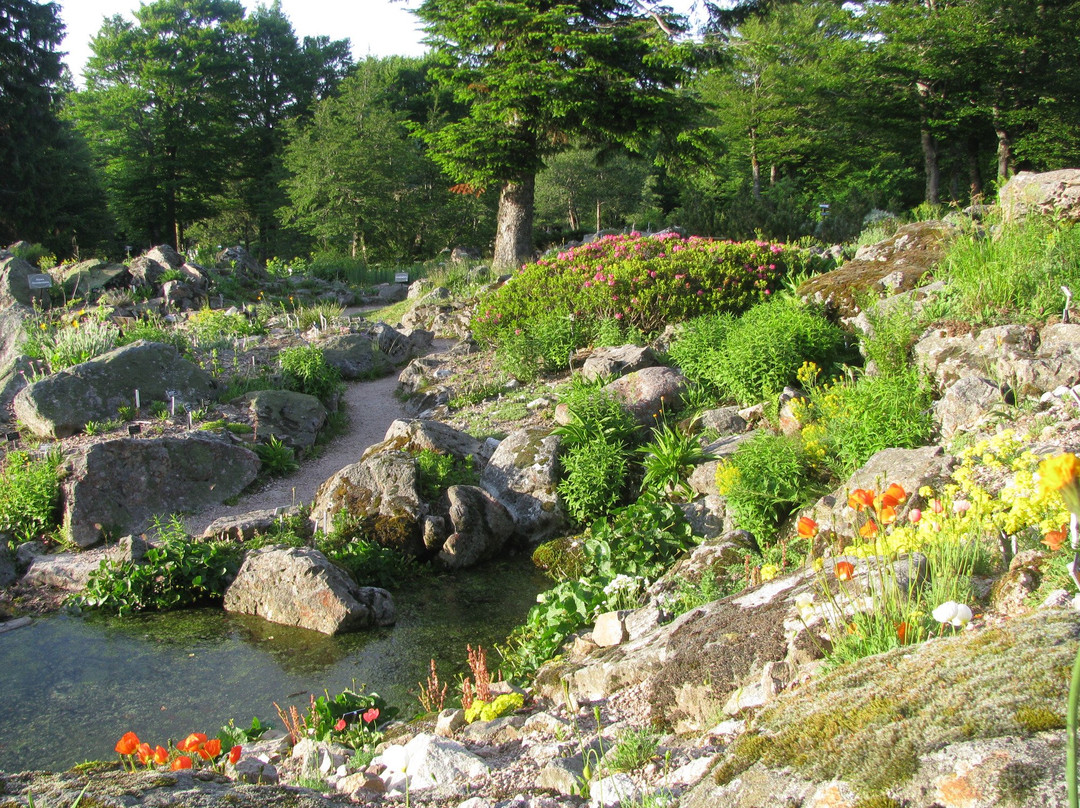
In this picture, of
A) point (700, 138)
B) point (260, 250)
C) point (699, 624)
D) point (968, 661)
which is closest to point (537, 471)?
point (699, 624)

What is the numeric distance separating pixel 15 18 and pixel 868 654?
33373 mm

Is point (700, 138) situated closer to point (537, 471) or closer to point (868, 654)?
point (537, 471)

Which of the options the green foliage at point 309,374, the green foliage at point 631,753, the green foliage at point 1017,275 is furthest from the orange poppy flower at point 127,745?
the green foliage at point 309,374

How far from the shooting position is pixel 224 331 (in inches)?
505

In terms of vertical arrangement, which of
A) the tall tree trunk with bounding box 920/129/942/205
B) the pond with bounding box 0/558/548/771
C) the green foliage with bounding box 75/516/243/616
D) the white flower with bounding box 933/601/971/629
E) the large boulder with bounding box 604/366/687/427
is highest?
the tall tree trunk with bounding box 920/129/942/205

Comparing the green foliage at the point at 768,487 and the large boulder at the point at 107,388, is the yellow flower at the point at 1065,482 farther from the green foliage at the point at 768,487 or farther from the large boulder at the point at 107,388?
the large boulder at the point at 107,388

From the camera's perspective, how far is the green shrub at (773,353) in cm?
740

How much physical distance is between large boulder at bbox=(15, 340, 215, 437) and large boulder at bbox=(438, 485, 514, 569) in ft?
13.3

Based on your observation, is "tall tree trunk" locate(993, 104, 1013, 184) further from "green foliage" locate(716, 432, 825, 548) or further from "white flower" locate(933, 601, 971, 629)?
"white flower" locate(933, 601, 971, 629)

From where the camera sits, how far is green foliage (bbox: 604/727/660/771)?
248 cm

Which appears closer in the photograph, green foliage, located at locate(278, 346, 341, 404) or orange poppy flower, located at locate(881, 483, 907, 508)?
orange poppy flower, located at locate(881, 483, 907, 508)

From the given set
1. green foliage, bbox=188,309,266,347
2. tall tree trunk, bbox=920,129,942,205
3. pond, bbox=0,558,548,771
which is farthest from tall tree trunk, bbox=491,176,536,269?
tall tree trunk, bbox=920,129,942,205

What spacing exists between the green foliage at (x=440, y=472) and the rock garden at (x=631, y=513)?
32mm

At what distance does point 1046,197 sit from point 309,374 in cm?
893
